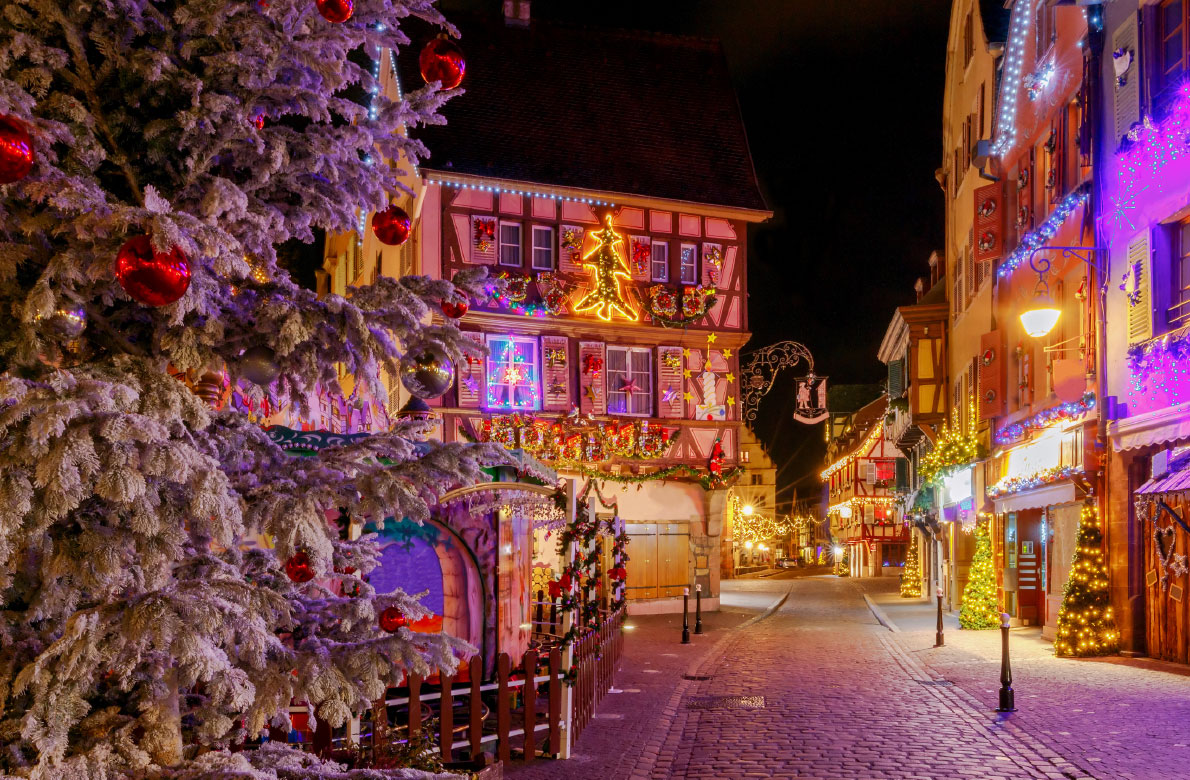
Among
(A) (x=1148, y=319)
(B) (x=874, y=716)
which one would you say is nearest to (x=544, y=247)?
(A) (x=1148, y=319)

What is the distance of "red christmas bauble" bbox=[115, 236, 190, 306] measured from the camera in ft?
11.6

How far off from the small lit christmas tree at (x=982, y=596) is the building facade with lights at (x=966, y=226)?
10.2 feet

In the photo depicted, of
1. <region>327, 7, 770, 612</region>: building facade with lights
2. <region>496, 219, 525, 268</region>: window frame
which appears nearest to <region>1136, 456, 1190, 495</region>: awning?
<region>327, 7, 770, 612</region>: building facade with lights

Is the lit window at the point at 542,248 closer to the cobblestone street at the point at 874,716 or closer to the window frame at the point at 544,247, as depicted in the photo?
the window frame at the point at 544,247

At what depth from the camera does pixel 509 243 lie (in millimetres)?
25938

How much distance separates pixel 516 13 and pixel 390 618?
88.8 feet

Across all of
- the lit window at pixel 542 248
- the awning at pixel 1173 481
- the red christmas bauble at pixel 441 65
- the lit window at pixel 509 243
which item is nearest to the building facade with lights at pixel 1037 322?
the awning at pixel 1173 481

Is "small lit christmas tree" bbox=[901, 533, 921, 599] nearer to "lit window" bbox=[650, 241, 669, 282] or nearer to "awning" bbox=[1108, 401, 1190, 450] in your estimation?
"lit window" bbox=[650, 241, 669, 282]

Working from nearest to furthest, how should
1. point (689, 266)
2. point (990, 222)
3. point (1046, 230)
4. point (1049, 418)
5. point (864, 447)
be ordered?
point (1049, 418) → point (1046, 230) → point (990, 222) → point (689, 266) → point (864, 447)

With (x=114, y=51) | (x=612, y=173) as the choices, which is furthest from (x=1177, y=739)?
(x=612, y=173)

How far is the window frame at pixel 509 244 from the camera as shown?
25.8 meters

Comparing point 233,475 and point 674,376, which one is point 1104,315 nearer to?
point 674,376

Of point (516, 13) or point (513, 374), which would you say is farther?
point (516, 13)

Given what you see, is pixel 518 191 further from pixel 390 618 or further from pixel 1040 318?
pixel 390 618
